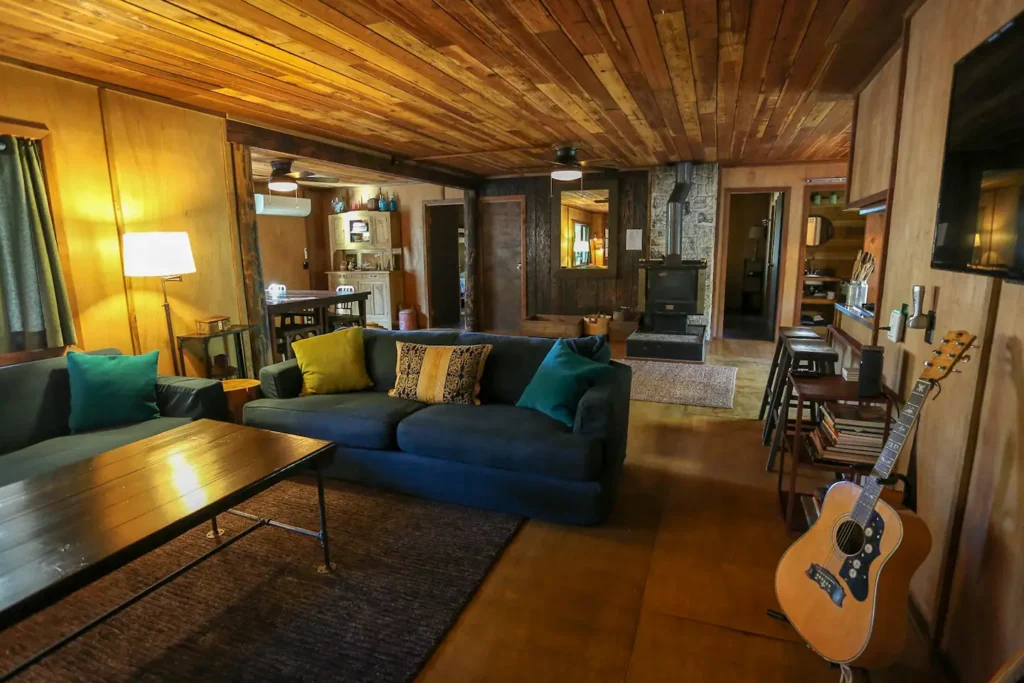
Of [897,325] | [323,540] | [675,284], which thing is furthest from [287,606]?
[675,284]

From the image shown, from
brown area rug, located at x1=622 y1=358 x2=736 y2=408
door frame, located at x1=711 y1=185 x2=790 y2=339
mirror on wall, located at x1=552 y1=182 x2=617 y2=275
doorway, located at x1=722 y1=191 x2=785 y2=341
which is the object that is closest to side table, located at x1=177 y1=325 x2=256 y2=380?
brown area rug, located at x1=622 y1=358 x2=736 y2=408

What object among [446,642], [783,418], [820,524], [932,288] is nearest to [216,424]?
[446,642]

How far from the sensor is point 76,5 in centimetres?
209

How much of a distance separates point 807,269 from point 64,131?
8463 mm

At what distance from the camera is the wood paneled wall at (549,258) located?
7.20 m

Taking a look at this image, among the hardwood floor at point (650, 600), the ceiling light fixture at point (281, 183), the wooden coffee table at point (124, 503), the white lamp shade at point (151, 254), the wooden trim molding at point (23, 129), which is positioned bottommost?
the hardwood floor at point (650, 600)

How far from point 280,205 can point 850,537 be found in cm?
752

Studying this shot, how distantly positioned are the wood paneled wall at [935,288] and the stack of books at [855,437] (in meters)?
0.19

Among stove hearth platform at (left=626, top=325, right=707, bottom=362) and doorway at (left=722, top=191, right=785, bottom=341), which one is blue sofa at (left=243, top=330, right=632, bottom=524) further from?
doorway at (left=722, top=191, right=785, bottom=341)

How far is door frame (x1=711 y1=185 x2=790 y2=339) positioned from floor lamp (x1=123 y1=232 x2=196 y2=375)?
6.08 metres

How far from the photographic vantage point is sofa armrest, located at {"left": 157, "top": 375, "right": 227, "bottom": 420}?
2.93 m

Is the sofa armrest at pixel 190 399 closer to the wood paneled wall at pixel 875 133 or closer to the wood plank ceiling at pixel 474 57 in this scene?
the wood plank ceiling at pixel 474 57

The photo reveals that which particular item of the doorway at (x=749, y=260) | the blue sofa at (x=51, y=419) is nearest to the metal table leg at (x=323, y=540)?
the blue sofa at (x=51, y=419)

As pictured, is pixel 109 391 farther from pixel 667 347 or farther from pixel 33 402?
pixel 667 347
